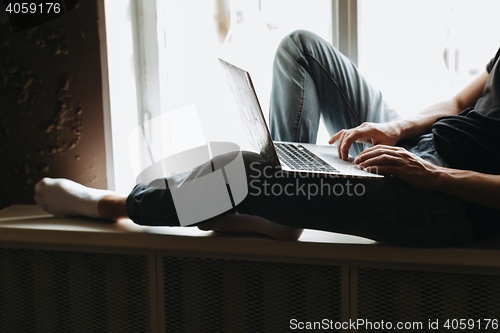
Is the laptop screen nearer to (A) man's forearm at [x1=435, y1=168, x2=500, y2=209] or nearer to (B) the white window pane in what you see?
(A) man's forearm at [x1=435, y1=168, x2=500, y2=209]

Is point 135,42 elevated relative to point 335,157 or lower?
elevated

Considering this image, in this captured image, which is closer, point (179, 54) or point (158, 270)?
point (158, 270)

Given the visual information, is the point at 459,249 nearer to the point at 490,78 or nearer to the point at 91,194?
the point at 490,78

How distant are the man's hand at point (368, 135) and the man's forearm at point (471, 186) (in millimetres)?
A: 220

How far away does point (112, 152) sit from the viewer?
1.45 meters

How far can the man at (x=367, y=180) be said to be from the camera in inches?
34.6

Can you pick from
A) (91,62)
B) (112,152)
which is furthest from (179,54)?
(112,152)

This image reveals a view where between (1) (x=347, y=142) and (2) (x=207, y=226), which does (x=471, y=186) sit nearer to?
(1) (x=347, y=142)

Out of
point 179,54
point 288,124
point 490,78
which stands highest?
point 179,54

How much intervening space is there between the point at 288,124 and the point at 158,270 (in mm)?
545

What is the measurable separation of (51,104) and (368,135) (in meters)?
1.07

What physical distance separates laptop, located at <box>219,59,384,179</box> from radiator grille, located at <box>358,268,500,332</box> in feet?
0.87

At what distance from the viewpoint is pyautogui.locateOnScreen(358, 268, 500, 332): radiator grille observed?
2.93ft

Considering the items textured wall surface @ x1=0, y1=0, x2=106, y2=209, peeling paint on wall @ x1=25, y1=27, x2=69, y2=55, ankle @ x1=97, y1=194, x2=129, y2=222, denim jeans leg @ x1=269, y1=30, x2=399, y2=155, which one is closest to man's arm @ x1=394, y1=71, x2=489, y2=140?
denim jeans leg @ x1=269, y1=30, x2=399, y2=155
